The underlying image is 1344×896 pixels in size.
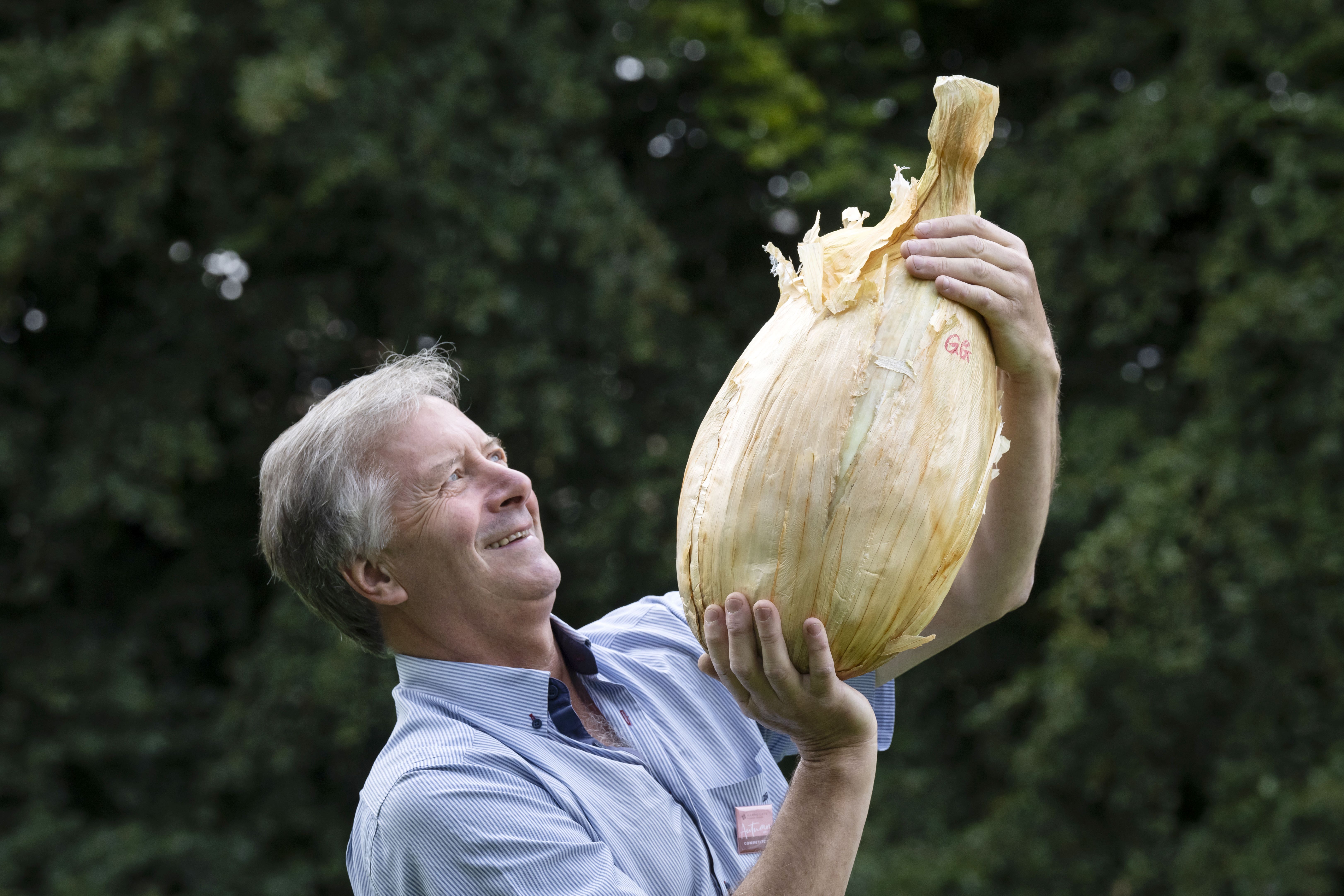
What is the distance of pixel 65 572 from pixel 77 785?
3.88ft

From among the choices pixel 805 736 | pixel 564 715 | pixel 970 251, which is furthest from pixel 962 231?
pixel 564 715

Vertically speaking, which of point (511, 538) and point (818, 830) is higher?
point (511, 538)

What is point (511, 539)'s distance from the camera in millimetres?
2150

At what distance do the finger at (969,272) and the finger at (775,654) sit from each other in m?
0.54

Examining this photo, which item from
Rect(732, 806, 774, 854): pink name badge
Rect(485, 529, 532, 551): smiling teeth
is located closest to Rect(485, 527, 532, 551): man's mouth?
Rect(485, 529, 532, 551): smiling teeth

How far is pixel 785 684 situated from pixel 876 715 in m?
0.64

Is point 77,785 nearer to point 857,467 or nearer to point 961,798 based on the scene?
point 961,798

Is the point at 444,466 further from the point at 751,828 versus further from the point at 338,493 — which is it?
the point at 751,828

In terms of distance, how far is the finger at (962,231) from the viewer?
1.91 metres

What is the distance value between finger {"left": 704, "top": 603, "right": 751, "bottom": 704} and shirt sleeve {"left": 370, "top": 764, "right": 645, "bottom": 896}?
30cm

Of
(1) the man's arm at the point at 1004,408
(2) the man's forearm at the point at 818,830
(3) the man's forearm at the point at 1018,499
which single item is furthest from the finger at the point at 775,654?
(3) the man's forearm at the point at 1018,499

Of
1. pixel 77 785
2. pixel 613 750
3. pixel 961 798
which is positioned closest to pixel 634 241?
pixel 961 798

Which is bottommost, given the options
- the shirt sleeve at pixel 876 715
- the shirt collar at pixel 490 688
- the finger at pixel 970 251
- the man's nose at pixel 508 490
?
the shirt sleeve at pixel 876 715

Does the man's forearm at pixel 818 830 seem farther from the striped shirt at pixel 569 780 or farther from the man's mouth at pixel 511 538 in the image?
the man's mouth at pixel 511 538
